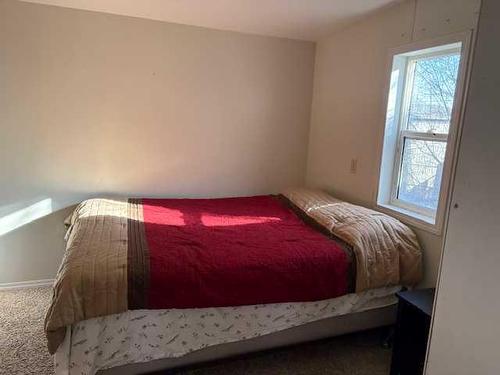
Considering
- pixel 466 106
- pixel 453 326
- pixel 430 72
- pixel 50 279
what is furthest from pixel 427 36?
pixel 50 279

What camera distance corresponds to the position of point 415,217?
2213mm

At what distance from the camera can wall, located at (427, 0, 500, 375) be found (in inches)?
39.0

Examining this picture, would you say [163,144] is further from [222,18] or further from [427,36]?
[427,36]

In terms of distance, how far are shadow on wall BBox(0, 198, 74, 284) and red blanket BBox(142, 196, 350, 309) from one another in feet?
3.22

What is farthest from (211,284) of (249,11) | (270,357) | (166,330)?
(249,11)

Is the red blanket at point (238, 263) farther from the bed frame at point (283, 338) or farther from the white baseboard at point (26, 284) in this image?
the white baseboard at point (26, 284)

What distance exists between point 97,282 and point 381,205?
6.30 feet

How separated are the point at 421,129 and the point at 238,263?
1.53 meters

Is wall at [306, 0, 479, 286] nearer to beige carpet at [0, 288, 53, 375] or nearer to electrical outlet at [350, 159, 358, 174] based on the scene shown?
electrical outlet at [350, 159, 358, 174]

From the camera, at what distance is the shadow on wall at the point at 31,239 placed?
8.84 ft

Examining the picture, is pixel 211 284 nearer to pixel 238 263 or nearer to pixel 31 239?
pixel 238 263

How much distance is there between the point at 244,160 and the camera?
3.28 m

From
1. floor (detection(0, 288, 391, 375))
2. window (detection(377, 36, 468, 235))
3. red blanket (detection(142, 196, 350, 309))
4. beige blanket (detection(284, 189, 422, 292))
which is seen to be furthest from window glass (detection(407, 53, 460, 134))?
floor (detection(0, 288, 391, 375))

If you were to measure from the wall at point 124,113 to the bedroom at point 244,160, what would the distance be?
0.04 feet
